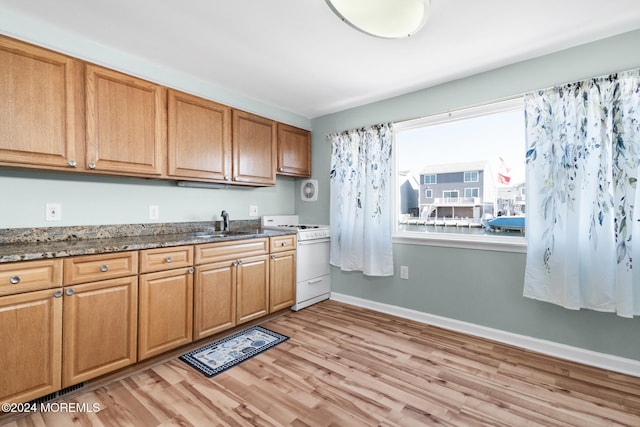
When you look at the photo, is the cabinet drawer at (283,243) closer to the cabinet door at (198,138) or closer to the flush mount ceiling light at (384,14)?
the cabinet door at (198,138)

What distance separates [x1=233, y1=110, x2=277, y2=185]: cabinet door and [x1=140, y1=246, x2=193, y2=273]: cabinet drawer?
3.24ft

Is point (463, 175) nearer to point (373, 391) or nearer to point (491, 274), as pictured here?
point (491, 274)

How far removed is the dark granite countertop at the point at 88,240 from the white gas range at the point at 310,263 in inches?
22.1

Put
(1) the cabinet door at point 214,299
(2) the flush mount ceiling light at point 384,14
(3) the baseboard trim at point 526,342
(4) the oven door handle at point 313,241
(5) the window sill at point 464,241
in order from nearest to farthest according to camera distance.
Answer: (2) the flush mount ceiling light at point 384,14 < (3) the baseboard trim at point 526,342 < (1) the cabinet door at point 214,299 < (5) the window sill at point 464,241 < (4) the oven door handle at point 313,241

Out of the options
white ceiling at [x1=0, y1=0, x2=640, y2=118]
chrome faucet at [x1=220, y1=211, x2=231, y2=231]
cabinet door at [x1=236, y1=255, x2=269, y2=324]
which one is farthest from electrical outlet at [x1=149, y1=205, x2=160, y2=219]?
white ceiling at [x1=0, y1=0, x2=640, y2=118]

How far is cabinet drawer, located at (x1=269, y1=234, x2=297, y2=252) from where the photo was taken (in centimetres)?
298

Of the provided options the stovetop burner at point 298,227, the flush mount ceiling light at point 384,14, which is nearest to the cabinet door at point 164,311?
the stovetop burner at point 298,227

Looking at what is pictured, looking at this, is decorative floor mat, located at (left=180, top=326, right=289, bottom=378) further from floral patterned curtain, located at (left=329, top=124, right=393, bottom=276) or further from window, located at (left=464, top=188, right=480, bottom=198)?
window, located at (left=464, top=188, right=480, bottom=198)

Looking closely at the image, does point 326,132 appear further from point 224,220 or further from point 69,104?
point 69,104

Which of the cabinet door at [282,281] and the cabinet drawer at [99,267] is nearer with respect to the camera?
the cabinet drawer at [99,267]

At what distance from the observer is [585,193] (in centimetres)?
209

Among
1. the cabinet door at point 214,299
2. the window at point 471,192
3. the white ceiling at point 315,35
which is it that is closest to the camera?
the white ceiling at point 315,35

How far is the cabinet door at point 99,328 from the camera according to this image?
5.68 feet

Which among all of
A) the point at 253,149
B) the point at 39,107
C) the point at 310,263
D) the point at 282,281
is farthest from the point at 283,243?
the point at 39,107
